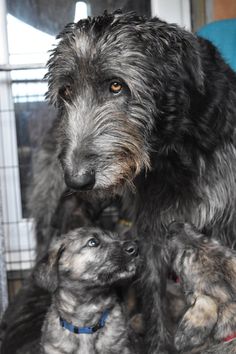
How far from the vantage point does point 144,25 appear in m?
2.53

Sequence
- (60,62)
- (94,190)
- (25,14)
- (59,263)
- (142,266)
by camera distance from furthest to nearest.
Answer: (25,14), (142,266), (59,263), (60,62), (94,190)

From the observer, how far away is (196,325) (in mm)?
2154

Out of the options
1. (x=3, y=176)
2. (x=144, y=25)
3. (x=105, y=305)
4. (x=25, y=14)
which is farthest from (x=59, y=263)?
(x=25, y=14)

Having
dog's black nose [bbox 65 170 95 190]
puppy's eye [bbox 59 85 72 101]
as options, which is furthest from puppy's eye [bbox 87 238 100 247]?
puppy's eye [bbox 59 85 72 101]

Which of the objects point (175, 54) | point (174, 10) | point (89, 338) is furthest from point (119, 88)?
point (174, 10)

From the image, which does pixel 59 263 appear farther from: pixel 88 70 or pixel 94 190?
pixel 88 70

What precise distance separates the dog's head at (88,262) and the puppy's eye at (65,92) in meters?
0.62

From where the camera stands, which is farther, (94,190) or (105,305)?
(105,305)

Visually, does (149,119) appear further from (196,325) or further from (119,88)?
(196,325)

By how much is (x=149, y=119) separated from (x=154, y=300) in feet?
3.17

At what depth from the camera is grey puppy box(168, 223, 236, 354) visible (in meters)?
2.17

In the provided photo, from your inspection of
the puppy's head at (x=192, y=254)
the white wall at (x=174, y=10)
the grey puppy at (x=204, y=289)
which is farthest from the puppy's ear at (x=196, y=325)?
the white wall at (x=174, y=10)

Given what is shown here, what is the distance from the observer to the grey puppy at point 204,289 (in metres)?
2.17

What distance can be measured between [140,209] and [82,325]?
59 cm
